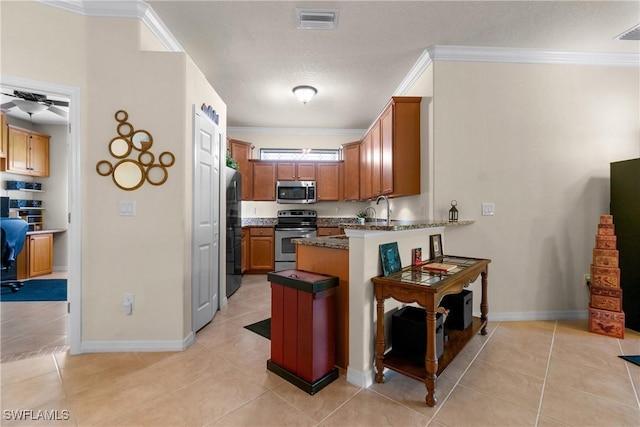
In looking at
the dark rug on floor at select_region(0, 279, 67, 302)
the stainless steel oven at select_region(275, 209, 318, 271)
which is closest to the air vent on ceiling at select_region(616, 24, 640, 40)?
the stainless steel oven at select_region(275, 209, 318, 271)

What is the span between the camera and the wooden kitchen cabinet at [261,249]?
513 centimetres

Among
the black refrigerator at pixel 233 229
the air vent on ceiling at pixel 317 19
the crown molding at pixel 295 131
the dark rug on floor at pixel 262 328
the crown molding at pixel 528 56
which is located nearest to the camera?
the air vent on ceiling at pixel 317 19

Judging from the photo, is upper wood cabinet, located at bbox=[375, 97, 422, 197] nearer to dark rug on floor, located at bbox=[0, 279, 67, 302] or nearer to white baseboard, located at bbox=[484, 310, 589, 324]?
white baseboard, located at bbox=[484, 310, 589, 324]

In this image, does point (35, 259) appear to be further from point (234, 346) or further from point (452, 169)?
point (452, 169)

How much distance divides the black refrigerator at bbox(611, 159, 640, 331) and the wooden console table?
1.92 metres

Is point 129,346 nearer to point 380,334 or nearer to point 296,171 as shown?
point 380,334

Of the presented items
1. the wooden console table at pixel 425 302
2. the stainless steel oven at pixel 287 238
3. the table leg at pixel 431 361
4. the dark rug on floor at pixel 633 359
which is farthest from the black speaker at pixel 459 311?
the stainless steel oven at pixel 287 238

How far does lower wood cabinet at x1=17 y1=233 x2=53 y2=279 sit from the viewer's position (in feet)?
15.1

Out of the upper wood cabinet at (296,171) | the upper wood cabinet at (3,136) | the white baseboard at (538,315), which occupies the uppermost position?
the upper wood cabinet at (3,136)

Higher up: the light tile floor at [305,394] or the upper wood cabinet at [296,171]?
the upper wood cabinet at [296,171]

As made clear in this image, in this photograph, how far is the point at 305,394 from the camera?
1.81 meters

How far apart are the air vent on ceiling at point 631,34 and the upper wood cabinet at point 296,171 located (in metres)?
4.21

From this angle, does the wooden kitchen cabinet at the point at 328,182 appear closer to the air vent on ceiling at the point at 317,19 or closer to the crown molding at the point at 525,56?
the crown molding at the point at 525,56

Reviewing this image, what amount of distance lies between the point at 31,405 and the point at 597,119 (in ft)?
17.5
